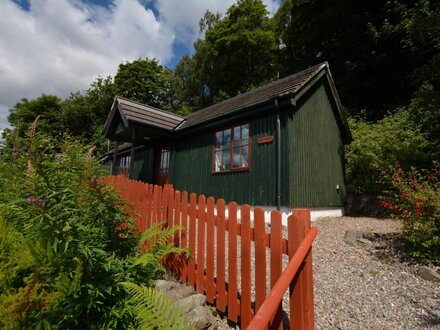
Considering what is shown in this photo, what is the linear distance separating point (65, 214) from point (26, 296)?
55cm

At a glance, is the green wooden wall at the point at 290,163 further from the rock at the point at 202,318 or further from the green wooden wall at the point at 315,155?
the rock at the point at 202,318

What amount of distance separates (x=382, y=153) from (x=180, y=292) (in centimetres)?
1071

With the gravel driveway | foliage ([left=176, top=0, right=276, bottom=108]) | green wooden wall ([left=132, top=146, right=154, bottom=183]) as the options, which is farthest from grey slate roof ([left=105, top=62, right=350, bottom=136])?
foliage ([left=176, top=0, right=276, bottom=108])

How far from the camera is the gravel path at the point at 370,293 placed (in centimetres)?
270

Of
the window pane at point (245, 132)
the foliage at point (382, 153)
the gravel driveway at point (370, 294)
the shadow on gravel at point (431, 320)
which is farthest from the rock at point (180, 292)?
the foliage at point (382, 153)

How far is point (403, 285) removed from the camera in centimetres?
345

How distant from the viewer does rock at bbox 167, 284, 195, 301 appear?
2.86m

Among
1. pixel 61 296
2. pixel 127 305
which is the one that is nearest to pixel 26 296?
pixel 61 296

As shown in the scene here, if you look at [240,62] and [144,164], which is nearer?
[144,164]

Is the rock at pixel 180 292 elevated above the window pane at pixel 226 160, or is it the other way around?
the window pane at pixel 226 160

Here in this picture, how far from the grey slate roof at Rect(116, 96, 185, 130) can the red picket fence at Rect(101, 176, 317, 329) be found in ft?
23.6

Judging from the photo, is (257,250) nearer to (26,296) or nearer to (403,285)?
(26,296)

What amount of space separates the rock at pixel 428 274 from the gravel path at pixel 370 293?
0.08m

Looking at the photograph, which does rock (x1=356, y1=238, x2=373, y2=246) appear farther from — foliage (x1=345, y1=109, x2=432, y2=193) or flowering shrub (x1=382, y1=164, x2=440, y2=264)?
foliage (x1=345, y1=109, x2=432, y2=193)
